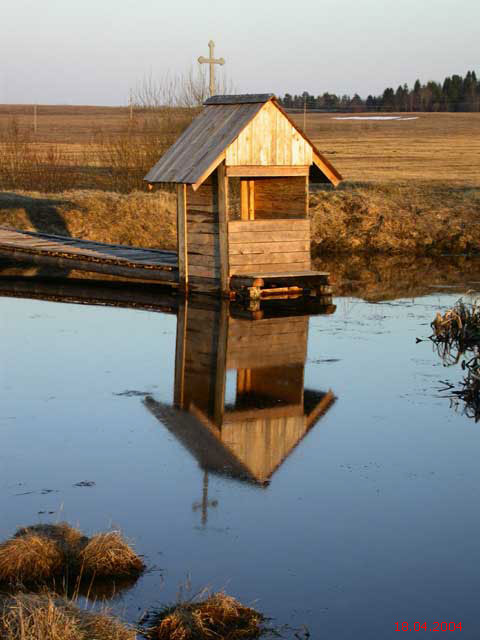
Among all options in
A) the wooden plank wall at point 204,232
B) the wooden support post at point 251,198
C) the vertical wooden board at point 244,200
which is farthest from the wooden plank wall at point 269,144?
the wooden support post at point 251,198

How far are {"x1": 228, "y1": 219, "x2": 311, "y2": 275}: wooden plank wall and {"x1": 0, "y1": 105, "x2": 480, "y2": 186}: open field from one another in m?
14.4

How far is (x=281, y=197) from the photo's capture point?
22.0 m

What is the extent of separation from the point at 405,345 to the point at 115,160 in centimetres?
2028

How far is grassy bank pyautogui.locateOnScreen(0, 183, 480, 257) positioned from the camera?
1115 inches

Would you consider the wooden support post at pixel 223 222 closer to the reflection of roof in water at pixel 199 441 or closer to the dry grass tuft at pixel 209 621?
the reflection of roof in water at pixel 199 441

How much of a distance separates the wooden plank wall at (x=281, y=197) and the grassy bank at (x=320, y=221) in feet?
18.9

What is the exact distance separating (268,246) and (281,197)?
90.8 inches

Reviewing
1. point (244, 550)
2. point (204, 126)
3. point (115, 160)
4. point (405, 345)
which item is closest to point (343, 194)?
point (115, 160)

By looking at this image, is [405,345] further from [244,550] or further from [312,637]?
[312,637]

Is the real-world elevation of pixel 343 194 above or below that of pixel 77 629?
above

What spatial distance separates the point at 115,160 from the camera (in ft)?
113

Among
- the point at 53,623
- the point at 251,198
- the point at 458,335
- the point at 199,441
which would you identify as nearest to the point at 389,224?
the point at 251,198

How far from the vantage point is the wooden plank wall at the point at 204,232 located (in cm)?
1970

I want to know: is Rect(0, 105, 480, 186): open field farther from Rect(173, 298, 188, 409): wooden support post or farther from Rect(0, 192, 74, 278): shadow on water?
Rect(173, 298, 188, 409): wooden support post
